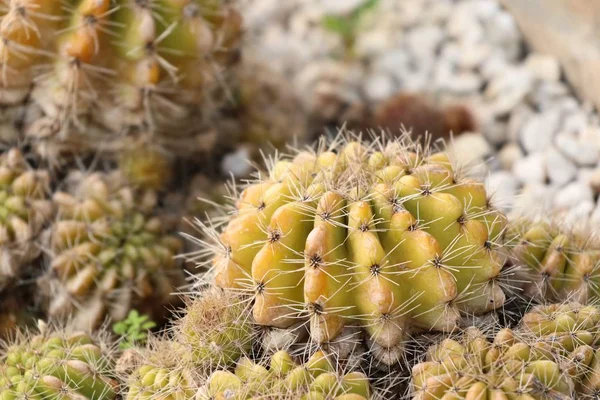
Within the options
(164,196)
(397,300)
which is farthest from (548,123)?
(397,300)

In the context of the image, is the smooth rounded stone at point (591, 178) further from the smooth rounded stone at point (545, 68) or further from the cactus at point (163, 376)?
the cactus at point (163, 376)

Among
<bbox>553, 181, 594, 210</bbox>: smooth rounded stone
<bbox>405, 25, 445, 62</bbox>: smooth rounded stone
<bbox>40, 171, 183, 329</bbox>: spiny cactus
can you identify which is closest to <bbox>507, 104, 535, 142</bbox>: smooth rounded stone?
<bbox>553, 181, 594, 210</bbox>: smooth rounded stone

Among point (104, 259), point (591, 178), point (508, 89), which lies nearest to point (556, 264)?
point (591, 178)

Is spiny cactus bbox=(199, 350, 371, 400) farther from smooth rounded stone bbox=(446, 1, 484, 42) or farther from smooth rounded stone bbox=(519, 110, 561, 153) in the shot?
smooth rounded stone bbox=(446, 1, 484, 42)

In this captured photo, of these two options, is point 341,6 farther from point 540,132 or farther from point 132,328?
point 132,328

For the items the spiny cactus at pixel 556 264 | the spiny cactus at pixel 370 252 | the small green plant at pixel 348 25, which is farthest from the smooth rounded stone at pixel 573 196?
the small green plant at pixel 348 25
